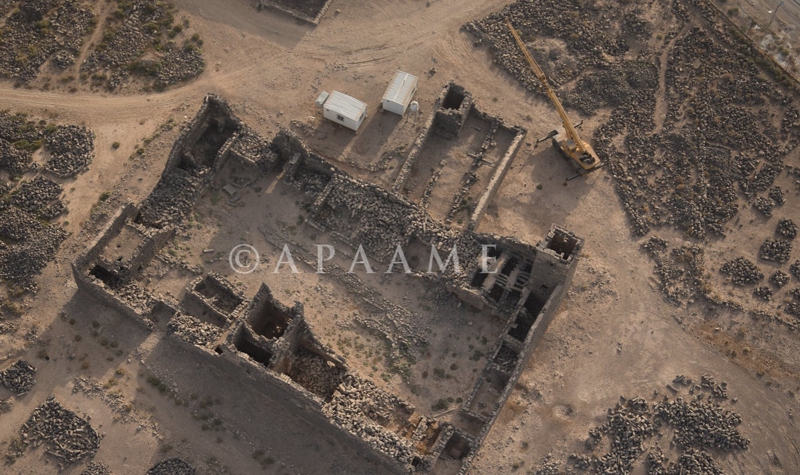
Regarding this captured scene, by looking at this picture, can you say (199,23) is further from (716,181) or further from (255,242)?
A: (716,181)

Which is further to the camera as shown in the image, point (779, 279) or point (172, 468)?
point (779, 279)

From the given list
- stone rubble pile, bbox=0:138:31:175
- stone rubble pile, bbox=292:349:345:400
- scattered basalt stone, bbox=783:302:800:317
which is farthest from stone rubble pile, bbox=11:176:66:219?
scattered basalt stone, bbox=783:302:800:317

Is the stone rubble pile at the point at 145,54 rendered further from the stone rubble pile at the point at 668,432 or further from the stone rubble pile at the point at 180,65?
the stone rubble pile at the point at 668,432

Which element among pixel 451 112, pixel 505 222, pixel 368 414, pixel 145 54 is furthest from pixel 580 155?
pixel 145 54

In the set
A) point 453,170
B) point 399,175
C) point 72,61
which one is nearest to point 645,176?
point 453,170

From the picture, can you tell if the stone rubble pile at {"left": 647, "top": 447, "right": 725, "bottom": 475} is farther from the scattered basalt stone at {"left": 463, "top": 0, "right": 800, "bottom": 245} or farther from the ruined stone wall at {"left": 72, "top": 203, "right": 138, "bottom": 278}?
the ruined stone wall at {"left": 72, "top": 203, "right": 138, "bottom": 278}

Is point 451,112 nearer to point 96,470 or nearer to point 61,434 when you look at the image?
point 96,470

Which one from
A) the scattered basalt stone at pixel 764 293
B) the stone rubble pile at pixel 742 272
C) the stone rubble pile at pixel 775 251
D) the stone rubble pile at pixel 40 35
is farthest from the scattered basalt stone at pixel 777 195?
the stone rubble pile at pixel 40 35
